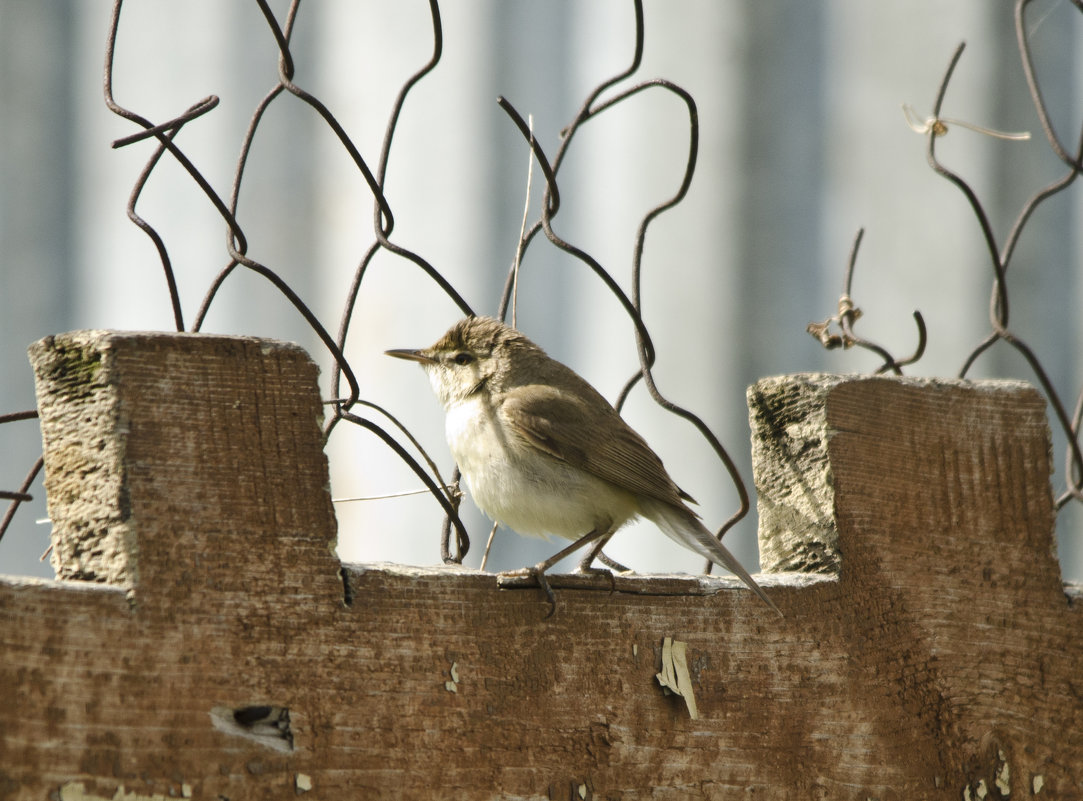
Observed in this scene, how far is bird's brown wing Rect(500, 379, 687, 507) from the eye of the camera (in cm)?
246

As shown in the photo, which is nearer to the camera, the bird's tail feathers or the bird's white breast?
the bird's tail feathers

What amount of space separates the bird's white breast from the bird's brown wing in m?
0.03

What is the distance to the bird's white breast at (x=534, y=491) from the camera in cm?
246

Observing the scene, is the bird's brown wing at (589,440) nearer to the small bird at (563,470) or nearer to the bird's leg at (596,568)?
the small bird at (563,470)

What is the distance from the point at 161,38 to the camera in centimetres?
394

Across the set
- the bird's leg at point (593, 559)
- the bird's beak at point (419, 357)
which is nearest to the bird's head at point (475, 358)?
the bird's beak at point (419, 357)

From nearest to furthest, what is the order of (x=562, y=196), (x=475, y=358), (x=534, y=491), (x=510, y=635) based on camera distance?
(x=510, y=635) → (x=534, y=491) → (x=475, y=358) → (x=562, y=196)

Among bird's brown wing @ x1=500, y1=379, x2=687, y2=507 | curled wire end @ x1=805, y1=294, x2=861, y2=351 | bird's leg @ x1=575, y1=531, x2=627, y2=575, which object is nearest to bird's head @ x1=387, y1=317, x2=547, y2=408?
bird's brown wing @ x1=500, y1=379, x2=687, y2=507

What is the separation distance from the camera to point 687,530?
2416 millimetres

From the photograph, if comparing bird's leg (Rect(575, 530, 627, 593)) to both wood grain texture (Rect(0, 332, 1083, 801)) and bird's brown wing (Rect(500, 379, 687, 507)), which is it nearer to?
wood grain texture (Rect(0, 332, 1083, 801))

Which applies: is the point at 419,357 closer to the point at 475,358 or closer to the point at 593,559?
the point at 475,358

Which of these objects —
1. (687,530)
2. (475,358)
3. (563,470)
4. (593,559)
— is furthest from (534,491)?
(475,358)

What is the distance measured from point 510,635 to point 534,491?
723 millimetres

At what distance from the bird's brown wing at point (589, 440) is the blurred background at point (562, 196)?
4.26 feet
